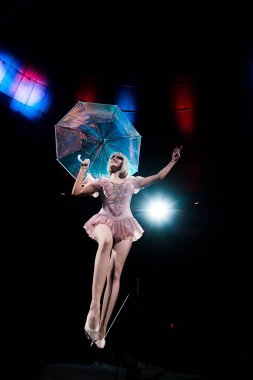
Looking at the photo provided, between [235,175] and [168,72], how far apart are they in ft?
10.3

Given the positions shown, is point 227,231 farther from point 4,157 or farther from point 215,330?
point 4,157

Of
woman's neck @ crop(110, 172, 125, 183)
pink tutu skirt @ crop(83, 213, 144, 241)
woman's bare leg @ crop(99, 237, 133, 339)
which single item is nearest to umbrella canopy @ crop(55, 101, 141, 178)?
woman's neck @ crop(110, 172, 125, 183)

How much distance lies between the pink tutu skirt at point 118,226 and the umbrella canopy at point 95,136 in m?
0.63

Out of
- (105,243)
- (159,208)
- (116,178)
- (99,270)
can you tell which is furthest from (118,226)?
(159,208)

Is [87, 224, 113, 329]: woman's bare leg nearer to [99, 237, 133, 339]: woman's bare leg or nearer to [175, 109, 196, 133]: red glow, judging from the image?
[99, 237, 133, 339]: woman's bare leg

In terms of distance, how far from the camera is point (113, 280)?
2.96 metres

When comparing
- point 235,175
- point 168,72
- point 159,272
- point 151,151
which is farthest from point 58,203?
point 235,175

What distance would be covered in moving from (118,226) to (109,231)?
0.52ft

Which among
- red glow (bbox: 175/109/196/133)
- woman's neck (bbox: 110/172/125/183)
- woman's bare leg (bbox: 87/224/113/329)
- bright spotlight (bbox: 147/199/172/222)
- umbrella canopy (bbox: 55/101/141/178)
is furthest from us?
bright spotlight (bbox: 147/199/172/222)

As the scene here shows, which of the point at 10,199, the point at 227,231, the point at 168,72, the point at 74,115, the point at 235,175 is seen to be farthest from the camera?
the point at 227,231

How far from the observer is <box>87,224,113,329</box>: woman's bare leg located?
2.64 m

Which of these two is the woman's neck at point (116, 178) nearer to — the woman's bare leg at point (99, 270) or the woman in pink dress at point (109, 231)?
the woman in pink dress at point (109, 231)

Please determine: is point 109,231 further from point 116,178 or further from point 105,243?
point 116,178

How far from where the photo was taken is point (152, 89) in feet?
20.7
